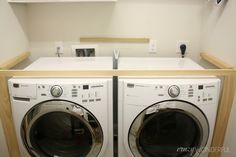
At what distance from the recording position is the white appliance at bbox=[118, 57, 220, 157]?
1254mm

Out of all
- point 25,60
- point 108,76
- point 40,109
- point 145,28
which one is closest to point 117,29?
point 145,28

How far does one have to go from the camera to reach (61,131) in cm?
145

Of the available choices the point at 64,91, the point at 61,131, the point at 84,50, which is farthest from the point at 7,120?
the point at 84,50

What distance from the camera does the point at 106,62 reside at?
1627mm

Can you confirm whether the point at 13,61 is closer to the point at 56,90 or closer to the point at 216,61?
the point at 56,90

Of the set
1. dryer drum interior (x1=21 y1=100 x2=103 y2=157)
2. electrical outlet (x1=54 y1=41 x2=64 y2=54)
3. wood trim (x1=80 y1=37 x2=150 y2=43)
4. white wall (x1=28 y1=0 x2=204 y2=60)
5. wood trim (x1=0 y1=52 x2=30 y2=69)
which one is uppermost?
white wall (x1=28 y1=0 x2=204 y2=60)

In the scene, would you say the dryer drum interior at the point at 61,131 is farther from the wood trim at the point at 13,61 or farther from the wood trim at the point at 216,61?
the wood trim at the point at 216,61

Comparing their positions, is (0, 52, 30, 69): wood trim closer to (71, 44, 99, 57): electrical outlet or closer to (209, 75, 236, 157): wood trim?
(71, 44, 99, 57): electrical outlet

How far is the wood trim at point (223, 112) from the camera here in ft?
4.32

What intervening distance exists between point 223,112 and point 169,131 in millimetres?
353

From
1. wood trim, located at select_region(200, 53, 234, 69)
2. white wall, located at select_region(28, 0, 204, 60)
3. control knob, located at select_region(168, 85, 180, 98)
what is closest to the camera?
control knob, located at select_region(168, 85, 180, 98)

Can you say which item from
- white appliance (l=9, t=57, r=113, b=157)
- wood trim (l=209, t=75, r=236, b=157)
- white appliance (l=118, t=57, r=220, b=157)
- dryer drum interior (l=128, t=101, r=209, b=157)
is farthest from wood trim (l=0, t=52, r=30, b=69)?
wood trim (l=209, t=75, r=236, b=157)

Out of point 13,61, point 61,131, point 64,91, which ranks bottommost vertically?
point 61,131

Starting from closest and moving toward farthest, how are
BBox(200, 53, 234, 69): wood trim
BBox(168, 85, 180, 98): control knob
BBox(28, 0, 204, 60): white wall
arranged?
BBox(168, 85, 180, 98): control knob, BBox(200, 53, 234, 69): wood trim, BBox(28, 0, 204, 60): white wall
